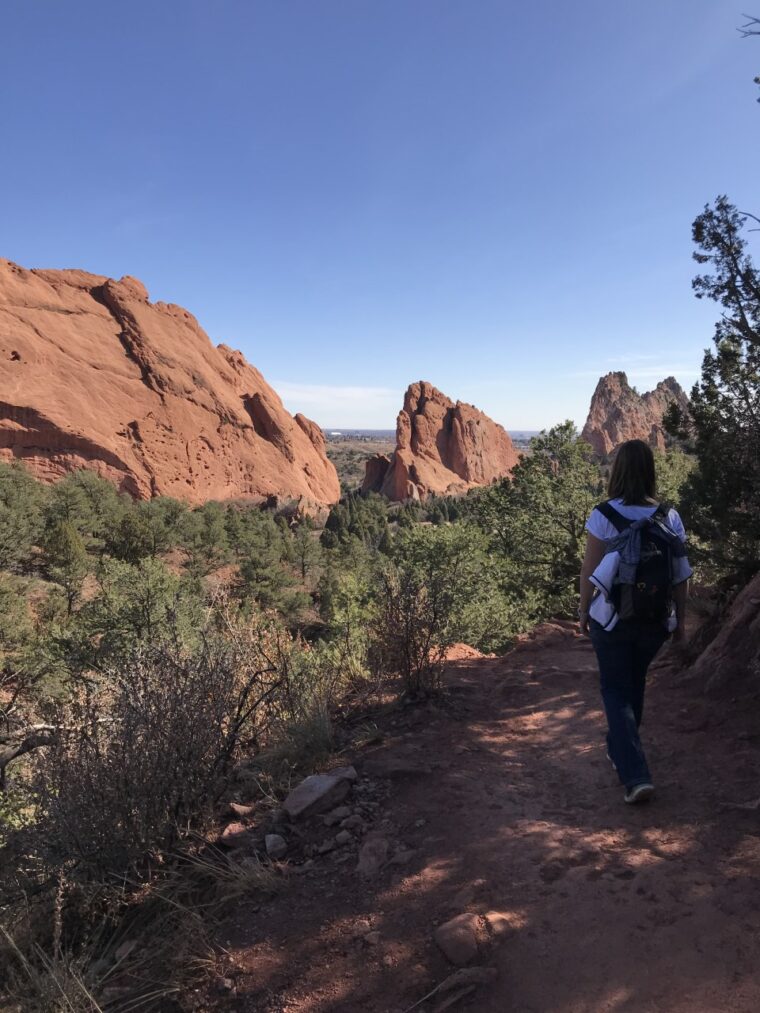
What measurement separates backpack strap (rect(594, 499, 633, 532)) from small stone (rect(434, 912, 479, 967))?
73.8 inches

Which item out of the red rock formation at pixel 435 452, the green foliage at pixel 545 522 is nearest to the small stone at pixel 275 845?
the green foliage at pixel 545 522

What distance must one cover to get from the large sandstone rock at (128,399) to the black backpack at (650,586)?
176 feet

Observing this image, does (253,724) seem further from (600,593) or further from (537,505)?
(537,505)

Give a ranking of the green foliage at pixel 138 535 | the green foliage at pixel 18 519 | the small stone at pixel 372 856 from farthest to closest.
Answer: the green foliage at pixel 138 535
the green foliage at pixel 18 519
the small stone at pixel 372 856

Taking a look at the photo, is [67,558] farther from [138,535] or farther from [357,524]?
[357,524]

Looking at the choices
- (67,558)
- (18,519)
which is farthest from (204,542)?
(18,519)

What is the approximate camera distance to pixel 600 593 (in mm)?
2816

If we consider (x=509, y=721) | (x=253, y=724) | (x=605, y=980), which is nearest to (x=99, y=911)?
(x=253, y=724)

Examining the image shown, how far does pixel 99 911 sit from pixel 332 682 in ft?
7.36

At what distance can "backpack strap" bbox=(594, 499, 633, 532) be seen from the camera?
2793 millimetres

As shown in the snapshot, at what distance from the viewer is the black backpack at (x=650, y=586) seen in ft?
8.76

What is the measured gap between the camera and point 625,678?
9.30 feet

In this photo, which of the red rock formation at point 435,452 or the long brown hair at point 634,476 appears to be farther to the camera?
the red rock formation at point 435,452

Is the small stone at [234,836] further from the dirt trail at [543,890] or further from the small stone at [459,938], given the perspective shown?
the small stone at [459,938]
